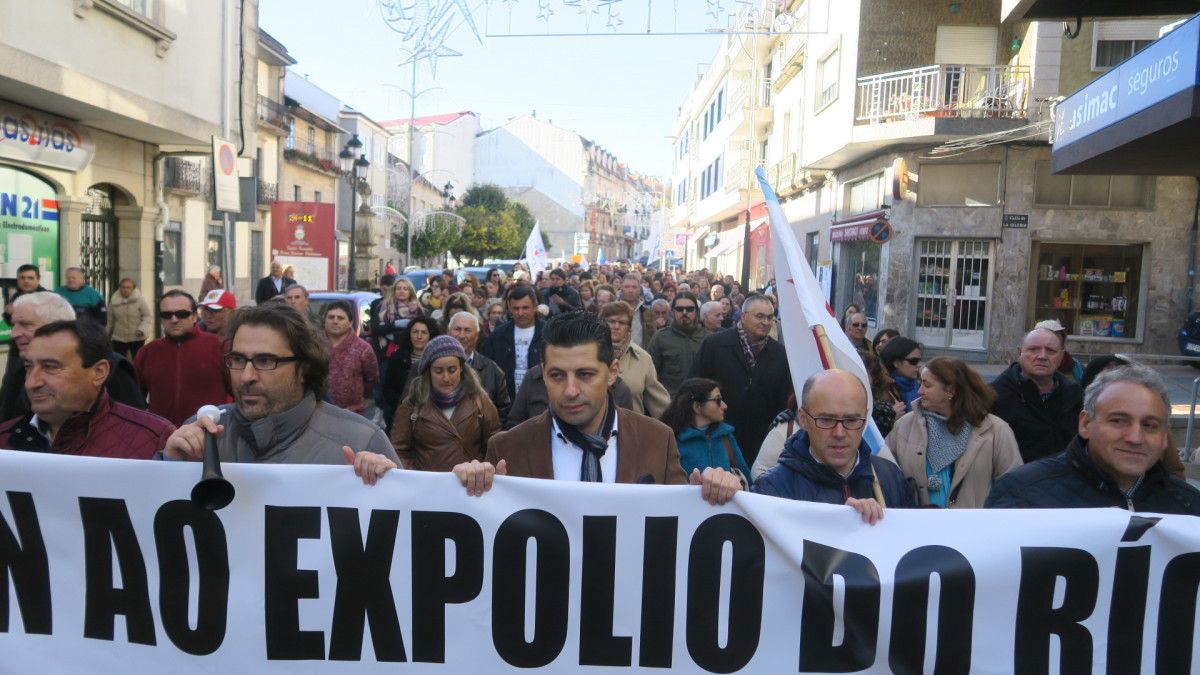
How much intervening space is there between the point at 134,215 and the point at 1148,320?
18.3m

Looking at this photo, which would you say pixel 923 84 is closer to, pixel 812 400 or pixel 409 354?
pixel 409 354

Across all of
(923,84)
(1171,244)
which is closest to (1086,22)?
(923,84)

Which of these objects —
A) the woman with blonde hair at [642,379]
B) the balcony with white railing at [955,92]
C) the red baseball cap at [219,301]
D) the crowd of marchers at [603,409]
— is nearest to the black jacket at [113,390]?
the crowd of marchers at [603,409]

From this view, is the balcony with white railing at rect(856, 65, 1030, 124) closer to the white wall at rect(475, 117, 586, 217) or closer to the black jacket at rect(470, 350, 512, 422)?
the black jacket at rect(470, 350, 512, 422)

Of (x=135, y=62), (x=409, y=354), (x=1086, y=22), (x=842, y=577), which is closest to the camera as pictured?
(x=842, y=577)

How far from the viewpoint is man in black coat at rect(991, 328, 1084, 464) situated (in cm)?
559

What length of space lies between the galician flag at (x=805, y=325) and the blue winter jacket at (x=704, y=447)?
0.97 m

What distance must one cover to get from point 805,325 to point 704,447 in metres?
1.21

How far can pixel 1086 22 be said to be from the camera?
18859mm

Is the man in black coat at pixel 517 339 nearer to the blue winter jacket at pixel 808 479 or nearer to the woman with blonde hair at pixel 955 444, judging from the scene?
the woman with blonde hair at pixel 955 444

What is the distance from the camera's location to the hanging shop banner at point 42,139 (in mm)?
12320

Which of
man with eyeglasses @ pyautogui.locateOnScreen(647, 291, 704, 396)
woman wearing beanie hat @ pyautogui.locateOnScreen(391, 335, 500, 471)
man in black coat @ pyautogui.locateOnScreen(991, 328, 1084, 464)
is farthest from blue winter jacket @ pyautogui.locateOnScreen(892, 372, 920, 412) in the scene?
woman wearing beanie hat @ pyautogui.locateOnScreen(391, 335, 500, 471)

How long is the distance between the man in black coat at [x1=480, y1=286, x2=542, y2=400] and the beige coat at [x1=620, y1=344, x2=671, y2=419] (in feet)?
4.92

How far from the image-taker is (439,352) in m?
5.75
